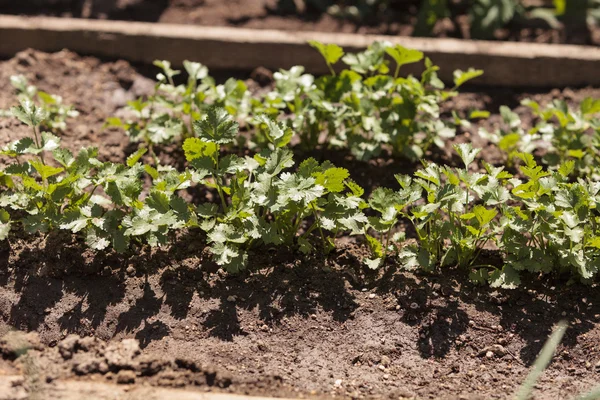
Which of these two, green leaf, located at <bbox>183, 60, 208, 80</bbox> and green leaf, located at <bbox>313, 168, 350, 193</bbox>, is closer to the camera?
green leaf, located at <bbox>313, 168, 350, 193</bbox>

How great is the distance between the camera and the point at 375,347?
2789mm

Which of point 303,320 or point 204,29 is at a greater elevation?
point 204,29

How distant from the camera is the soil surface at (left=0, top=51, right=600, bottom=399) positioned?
2.65m

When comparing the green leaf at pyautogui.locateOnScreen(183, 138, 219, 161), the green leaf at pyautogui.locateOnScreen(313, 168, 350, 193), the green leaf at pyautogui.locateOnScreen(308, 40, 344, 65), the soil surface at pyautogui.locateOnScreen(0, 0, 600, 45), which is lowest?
the green leaf at pyautogui.locateOnScreen(313, 168, 350, 193)

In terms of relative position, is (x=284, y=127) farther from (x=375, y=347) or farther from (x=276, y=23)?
(x=276, y=23)

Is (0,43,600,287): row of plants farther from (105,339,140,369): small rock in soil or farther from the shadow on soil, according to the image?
(105,339,140,369): small rock in soil

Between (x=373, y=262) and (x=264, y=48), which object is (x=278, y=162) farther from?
(x=264, y=48)

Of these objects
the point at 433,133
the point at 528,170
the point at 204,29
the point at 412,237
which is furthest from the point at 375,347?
the point at 204,29

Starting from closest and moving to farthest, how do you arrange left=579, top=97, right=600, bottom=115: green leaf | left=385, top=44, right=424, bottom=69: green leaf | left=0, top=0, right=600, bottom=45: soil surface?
left=385, top=44, right=424, bottom=69: green leaf, left=579, top=97, right=600, bottom=115: green leaf, left=0, top=0, right=600, bottom=45: soil surface

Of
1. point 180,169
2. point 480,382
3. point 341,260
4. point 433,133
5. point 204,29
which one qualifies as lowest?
point 480,382

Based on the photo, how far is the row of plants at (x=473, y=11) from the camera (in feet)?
13.8

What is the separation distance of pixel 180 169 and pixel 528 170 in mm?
1515

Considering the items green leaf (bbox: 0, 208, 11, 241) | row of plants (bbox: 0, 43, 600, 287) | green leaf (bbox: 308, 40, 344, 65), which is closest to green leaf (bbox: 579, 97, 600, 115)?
row of plants (bbox: 0, 43, 600, 287)

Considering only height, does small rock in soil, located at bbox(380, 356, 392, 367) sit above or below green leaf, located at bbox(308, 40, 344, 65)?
below
